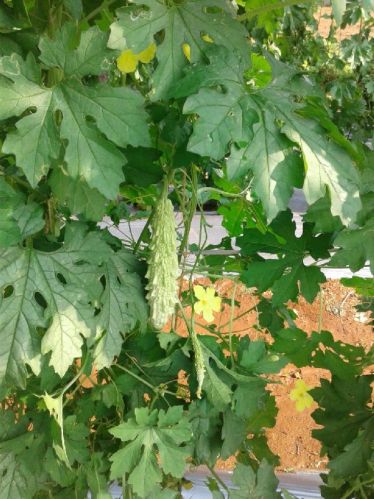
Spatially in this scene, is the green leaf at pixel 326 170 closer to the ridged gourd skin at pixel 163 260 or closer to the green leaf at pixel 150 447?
the ridged gourd skin at pixel 163 260

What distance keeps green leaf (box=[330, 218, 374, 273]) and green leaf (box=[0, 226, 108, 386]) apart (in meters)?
0.34

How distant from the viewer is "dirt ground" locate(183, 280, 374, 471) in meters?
2.29

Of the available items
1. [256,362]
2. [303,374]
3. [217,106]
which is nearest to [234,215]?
[256,362]

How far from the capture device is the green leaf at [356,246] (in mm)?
869

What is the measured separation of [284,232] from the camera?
100 centimetres

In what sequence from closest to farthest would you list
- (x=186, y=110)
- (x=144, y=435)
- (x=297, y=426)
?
(x=186, y=110) → (x=144, y=435) → (x=297, y=426)

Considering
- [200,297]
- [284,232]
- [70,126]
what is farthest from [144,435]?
[70,126]

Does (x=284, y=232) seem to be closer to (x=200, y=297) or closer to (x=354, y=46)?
(x=200, y=297)

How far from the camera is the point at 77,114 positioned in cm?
73

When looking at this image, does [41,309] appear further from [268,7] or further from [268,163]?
[268,7]

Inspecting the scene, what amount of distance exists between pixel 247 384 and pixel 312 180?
0.42 meters

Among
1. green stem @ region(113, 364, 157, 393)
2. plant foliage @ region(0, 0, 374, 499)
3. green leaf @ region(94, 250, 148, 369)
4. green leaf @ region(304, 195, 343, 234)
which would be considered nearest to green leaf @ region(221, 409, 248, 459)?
plant foliage @ region(0, 0, 374, 499)

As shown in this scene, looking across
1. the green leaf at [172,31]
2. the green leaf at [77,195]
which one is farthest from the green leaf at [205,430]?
the green leaf at [172,31]

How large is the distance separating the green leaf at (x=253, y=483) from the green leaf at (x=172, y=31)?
24.3 inches
